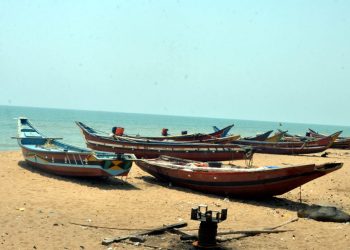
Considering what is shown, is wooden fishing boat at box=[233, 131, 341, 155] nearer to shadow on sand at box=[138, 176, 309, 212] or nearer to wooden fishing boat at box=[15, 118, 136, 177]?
wooden fishing boat at box=[15, 118, 136, 177]

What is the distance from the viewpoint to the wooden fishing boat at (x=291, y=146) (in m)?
30.4

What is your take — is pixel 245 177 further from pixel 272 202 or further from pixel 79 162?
pixel 79 162

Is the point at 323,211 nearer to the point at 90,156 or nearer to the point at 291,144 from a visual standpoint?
the point at 90,156

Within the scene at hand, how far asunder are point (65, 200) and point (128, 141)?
36.9 ft

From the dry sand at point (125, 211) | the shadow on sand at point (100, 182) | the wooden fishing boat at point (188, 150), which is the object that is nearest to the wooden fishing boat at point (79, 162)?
the shadow on sand at point (100, 182)

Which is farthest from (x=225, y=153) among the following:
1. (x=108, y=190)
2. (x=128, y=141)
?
(x=108, y=190)

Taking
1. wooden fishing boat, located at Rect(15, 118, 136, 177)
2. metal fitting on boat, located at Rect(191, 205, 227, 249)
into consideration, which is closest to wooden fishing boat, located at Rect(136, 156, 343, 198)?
→ wooden fishing boat, located at Rect(15, 118, 136, 177)

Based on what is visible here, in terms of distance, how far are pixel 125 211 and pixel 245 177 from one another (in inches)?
149

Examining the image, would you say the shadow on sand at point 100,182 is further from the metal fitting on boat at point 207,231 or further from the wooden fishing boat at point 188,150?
the metal fitting on boat at point 207,231

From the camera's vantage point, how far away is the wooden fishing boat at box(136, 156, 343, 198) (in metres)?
12.1

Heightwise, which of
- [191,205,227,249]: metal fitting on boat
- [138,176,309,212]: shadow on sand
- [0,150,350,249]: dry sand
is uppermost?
[191,205,227,249]: metal fitting on boat

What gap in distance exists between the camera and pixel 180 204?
1237cm

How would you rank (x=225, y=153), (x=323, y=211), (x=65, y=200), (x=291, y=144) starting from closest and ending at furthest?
(x=323, y=211) → (x=65, y=200) → (x=225, y=153) → (x=291, y=144)

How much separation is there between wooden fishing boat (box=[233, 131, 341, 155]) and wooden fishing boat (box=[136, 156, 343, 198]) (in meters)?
15.8
